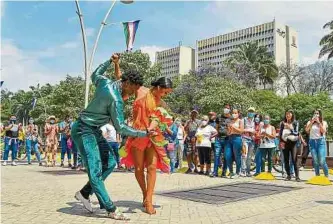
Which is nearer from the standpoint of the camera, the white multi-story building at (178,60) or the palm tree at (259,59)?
the palm tree at (259,59)

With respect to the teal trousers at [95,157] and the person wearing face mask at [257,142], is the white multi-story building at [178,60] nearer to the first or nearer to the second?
the person wearing face mask at [257,142]

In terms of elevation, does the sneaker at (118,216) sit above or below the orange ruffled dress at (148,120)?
below

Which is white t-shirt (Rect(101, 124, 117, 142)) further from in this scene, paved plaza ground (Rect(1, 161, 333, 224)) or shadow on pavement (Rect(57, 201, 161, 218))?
shadow on pavement (Rect(57, 201, 161, 218))

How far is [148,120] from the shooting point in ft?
18.9

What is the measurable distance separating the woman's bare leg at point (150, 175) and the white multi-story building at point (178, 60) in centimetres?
12081

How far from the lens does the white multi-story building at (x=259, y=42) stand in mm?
118750

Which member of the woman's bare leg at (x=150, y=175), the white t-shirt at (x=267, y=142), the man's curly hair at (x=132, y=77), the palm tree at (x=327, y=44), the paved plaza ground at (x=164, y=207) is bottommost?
the paved plaza ground at (x=164, y=207)

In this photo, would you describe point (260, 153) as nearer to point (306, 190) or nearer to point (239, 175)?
point (239, 175)

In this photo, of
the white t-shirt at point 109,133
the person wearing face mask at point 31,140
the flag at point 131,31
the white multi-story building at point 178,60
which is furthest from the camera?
the white multi-story building at point 178,60

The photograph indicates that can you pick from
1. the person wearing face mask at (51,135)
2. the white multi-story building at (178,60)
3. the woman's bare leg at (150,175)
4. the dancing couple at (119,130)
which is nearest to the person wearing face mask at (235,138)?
the dancing couple at (119,130)

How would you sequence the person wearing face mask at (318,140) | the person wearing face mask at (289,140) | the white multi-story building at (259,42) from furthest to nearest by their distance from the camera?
1. the white multi-story building at (259,42)
2. the person wearing face mask at (289,140)
3. the person wearing face mask at (318,140)

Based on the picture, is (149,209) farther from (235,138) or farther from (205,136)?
(205,136)

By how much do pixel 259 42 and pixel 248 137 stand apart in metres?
114

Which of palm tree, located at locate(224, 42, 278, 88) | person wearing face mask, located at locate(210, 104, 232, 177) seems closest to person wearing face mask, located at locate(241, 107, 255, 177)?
person wearing face mask, located at locate(210, 104, 232, 177)
